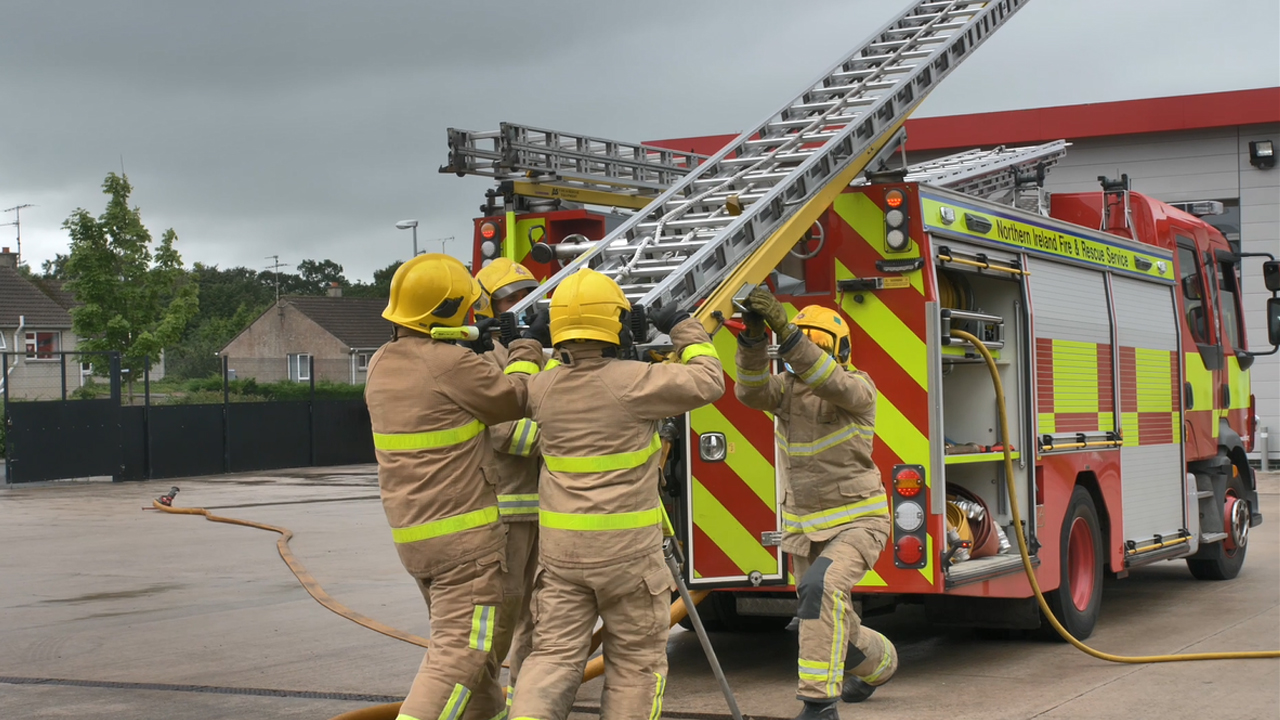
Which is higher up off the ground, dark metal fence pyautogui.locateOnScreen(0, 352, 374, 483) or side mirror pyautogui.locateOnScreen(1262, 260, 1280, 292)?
side mirror pyautogui.locateOnScreen(1262, 260, 1280, 292)

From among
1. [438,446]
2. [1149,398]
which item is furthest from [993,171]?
[438,446]

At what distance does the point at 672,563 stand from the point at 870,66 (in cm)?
421

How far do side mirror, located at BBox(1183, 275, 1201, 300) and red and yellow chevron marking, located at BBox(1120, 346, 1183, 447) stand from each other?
782mm

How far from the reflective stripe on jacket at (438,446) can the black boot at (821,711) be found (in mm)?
1510

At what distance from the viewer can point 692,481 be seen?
6.79 meters

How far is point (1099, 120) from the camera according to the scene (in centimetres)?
2097

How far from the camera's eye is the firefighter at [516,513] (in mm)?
5012

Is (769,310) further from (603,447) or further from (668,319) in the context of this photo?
(603,447)

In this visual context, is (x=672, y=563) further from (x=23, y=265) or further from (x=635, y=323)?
(x=23, y=265)

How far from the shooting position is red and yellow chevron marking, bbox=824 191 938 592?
21.2ft

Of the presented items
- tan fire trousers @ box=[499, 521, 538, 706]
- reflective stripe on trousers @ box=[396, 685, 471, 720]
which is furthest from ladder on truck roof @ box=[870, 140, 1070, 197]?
reflective stripe on trousers @ box=[396, 685, 471, 720]

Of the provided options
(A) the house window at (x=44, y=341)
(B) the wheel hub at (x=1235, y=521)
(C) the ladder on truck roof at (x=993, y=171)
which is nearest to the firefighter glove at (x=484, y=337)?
(C) the ladder on truck roof at (x=993, y=171)

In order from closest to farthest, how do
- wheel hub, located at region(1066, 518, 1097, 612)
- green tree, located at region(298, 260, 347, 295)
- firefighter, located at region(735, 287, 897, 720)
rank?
1. firefighter, located at region(735, 287, 897, 720)
2. wheel hub, located at region(1066, 518, 1097, 612)
3. green tree, located at region(298, 260, 347, 295)

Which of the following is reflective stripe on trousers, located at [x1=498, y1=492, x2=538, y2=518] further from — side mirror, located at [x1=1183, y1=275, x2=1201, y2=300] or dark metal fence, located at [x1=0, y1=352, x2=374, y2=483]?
dark metal fence, located at [x1=0, y1=352, x2=374, y2=483]
